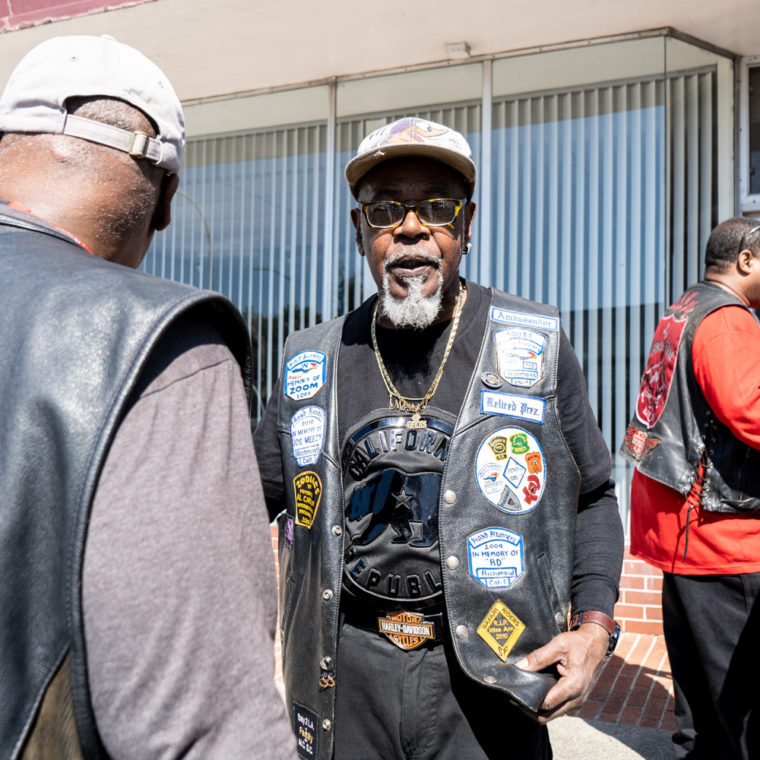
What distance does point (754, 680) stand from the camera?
3.11 metres

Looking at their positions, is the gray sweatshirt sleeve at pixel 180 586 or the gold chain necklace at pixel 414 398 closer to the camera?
the gray sweatshirt sleeve at pixel 180 586

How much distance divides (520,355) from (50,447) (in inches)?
53.6

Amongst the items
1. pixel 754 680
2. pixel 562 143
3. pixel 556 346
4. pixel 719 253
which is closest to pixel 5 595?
pixel 556 346

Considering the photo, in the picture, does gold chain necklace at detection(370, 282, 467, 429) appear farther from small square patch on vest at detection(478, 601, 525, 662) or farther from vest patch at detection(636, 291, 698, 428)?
vest patch at detection(636, 291, 698, 428)

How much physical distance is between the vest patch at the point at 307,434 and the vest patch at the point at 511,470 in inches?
16.0

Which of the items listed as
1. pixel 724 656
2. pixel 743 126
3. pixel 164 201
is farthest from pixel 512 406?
pixel 743 126

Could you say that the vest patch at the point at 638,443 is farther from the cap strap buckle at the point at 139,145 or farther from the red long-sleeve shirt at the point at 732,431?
the cap strap buckle at the point at 139,145

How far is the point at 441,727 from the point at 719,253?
246cm

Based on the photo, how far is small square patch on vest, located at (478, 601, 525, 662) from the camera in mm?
1866

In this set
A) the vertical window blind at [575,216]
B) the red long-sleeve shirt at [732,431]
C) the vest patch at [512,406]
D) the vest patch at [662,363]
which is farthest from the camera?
the vertical window blind at [575,216]

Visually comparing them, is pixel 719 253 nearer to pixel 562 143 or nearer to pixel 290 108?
pixel 562 143

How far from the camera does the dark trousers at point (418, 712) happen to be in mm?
1857

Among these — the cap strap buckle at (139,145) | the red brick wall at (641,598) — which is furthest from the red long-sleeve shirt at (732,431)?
the cap strap buckle at (139,145)

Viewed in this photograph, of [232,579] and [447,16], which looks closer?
[232,579]
